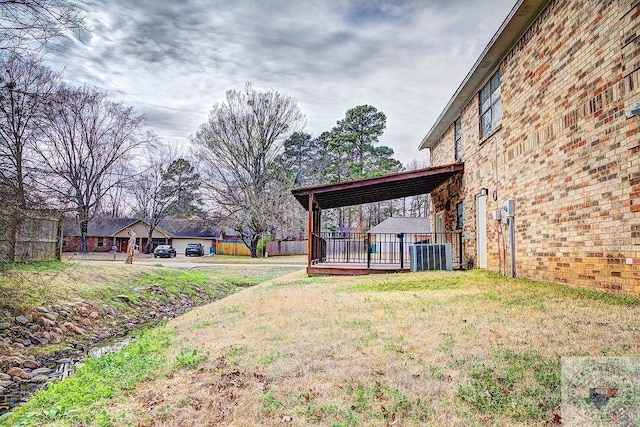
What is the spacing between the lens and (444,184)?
47.5ft

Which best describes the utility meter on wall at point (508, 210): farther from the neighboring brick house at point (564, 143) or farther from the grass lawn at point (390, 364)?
the grass lawn at point (390, 364)

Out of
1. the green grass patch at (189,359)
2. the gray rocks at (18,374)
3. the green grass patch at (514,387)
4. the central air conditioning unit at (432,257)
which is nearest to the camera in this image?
the green grass patch at (514,387)

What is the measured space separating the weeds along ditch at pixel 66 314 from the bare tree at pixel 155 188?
77.4 feet

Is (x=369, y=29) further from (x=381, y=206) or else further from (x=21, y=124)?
(x=381, y=206)

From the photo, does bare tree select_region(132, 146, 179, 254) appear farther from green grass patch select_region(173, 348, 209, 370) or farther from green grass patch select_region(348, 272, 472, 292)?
green grass patch select_region(173, 348, 209, 370)

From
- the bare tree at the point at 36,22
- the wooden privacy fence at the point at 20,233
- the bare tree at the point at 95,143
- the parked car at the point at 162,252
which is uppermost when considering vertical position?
the bare tree at the point at 95,143

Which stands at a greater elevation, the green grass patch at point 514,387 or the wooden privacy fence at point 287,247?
the wooden privacy fence at point 287,247

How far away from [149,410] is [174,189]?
3686 centimetres

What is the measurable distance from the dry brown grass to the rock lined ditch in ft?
6.45

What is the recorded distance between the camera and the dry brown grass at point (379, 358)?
114 inches

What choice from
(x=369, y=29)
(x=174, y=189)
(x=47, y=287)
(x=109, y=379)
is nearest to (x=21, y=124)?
(x=47, y=287)

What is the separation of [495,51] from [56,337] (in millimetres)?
10488

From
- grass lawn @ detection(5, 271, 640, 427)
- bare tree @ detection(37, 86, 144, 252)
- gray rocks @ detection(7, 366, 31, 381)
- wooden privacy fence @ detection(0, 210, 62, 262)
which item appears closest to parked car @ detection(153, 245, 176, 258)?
bare tree @ detection(37, 86, 144, 252)

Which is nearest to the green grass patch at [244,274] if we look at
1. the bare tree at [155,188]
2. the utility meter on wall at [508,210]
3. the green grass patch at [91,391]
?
the utility meter on wall at [508,210]
